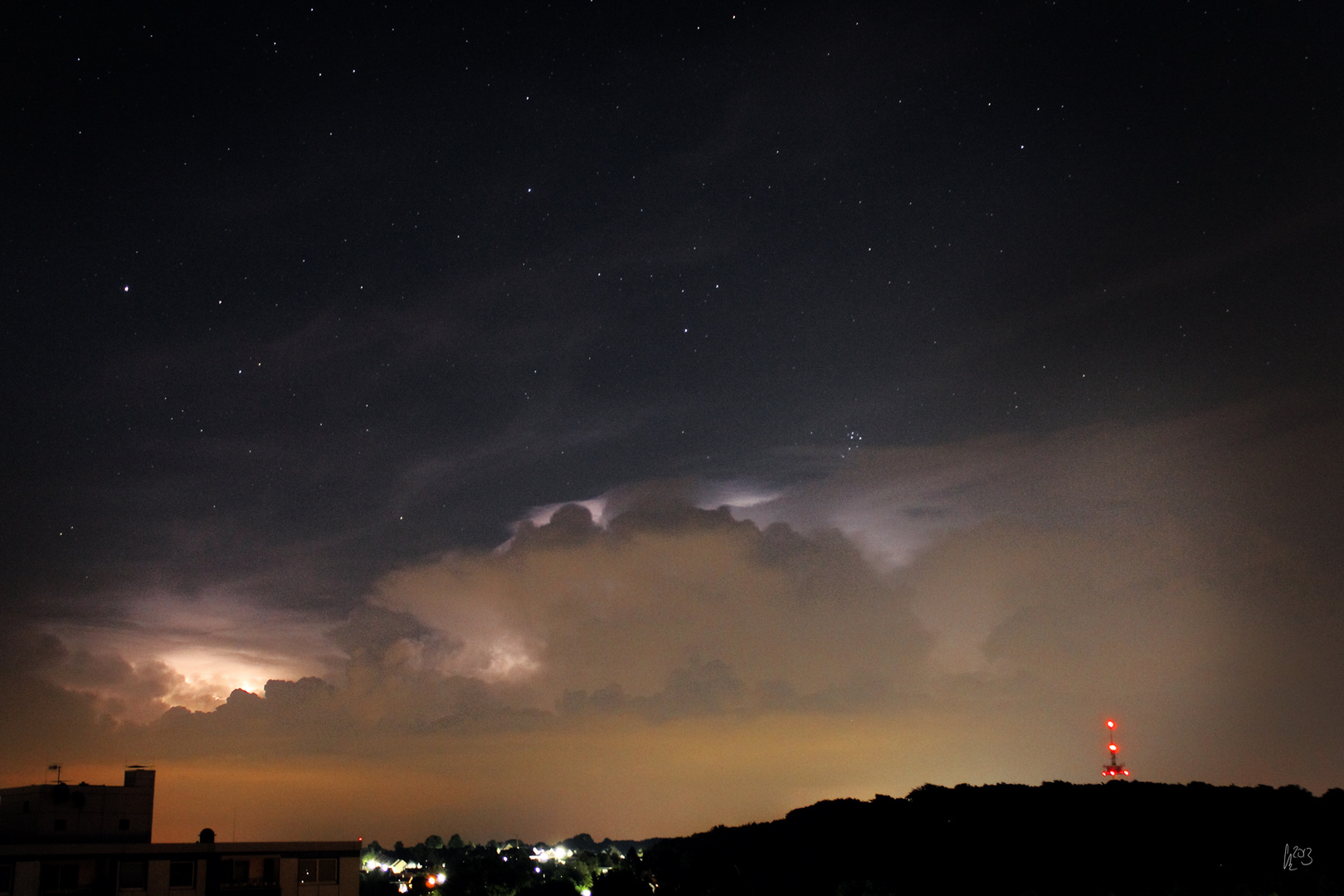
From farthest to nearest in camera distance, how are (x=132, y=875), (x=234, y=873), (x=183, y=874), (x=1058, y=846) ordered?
1. (x=1058, y=846)
2. (x=234, y=873)
3. (x=183, y=874)
4. (x=132, y=875)

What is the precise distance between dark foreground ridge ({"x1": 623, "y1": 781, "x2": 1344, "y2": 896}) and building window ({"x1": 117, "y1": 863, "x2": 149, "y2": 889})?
4222 centimetres

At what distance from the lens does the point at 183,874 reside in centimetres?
5100

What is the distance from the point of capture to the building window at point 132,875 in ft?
162

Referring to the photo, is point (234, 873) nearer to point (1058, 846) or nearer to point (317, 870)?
point (317, 870)

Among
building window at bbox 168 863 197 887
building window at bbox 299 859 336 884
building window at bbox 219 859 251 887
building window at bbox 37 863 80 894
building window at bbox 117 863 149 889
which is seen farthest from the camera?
building window at bbox 299 859 336 884

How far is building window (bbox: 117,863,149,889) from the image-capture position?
49281 millimetres

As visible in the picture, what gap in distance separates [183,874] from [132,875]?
2.11m

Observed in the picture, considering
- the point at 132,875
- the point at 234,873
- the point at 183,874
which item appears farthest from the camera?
the point at 234,873

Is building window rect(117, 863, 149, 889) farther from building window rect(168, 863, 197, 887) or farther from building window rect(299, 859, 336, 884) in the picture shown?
building window rect(299, 859, 336, 884)

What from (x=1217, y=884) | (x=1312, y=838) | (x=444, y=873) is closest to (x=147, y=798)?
(x=1217, y=884)

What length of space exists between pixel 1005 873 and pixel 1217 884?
14.3m

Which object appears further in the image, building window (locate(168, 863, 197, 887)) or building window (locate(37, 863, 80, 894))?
building window (locate(168, 863, 197, 887))

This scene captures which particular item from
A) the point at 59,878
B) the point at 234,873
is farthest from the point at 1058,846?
the point at 59,878

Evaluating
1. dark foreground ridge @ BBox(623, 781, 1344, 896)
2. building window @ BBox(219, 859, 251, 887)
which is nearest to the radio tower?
dark foreground ridge @ BBox(623, 781, 1344, 896)
